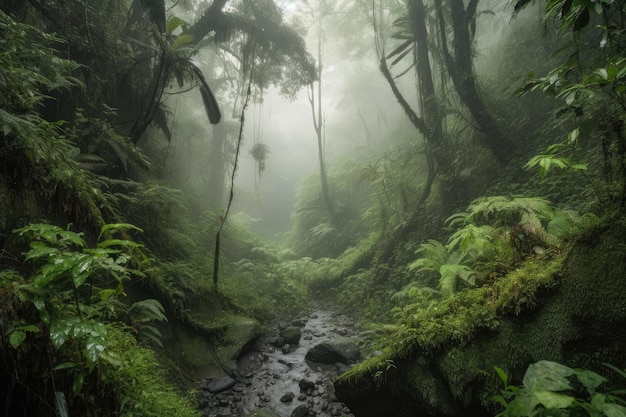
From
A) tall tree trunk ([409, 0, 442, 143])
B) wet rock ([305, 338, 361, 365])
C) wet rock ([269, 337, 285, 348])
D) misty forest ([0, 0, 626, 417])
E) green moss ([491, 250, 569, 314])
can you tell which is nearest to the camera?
misty forest ([0, 0, 626, 417])

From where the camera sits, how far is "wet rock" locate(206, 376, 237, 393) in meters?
4.57

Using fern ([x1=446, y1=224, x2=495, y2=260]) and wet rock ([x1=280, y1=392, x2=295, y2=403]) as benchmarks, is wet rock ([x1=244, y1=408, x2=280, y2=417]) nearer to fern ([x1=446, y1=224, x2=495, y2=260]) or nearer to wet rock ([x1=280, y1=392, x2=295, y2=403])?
wet rock ([x1=280, y1=392, x2=295, y2=403])

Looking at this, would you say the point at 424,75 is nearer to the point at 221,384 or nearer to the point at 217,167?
the point at 221,384

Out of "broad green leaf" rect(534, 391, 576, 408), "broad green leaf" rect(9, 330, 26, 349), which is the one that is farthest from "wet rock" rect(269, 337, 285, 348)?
"broad green leaf" rect(534, 391, 576, 408)

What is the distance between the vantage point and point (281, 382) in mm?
4883

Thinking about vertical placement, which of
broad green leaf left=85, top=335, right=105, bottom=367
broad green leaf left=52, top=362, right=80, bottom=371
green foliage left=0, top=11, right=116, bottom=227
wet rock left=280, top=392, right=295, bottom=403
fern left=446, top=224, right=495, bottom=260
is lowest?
wet rock left=280, top=392, right=295, bottom=403

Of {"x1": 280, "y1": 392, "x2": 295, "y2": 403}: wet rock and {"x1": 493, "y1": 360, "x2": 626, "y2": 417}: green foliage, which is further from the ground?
{"x1": 493, "y1": 360, "x2": 626, "y2": 417}: green foliage

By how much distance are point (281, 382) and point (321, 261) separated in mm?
7048

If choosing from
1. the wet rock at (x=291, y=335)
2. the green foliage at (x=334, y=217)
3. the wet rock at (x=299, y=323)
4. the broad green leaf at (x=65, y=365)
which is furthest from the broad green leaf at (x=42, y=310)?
the green foliage at (x=334, y=217)

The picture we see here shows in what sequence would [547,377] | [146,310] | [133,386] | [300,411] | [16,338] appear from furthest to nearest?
[300,411] → [146,310] → [133,386] → [547,377] → [16,338]

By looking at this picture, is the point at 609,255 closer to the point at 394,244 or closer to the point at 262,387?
the point at 262,387

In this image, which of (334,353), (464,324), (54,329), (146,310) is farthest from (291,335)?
(54,329)

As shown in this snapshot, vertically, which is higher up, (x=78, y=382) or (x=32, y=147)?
(x=32, y=147)

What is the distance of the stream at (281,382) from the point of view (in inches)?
163
